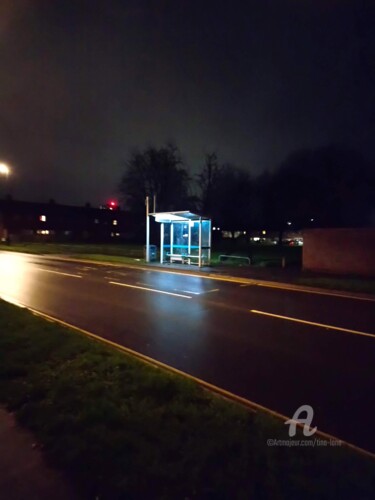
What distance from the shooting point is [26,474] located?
294 centimetres

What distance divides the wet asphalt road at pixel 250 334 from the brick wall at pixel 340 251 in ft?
20.9

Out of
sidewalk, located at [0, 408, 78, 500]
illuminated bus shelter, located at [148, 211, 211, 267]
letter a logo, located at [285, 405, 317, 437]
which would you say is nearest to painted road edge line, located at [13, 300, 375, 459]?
letter a logo, located at [285, 405, 317, 437]

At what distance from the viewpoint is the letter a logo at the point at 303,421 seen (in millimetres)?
3705

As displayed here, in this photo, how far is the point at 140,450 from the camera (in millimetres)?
3154

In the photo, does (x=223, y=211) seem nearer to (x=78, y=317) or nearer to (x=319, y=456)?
(x=78, y=317)

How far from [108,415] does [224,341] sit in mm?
3706

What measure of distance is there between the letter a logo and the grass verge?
0.16m

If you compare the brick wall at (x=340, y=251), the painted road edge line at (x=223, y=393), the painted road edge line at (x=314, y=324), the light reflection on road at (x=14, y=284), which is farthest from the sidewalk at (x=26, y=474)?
the brick wall at (x=340, y=251)

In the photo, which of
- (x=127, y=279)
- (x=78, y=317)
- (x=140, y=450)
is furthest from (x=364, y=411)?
(x=127, y=279)

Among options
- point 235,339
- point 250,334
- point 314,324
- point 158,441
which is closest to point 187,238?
point 314,324

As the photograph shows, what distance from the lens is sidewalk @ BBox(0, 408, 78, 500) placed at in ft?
8.98

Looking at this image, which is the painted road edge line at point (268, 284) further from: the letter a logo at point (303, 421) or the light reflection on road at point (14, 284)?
the letter a logo at point (303, 421)

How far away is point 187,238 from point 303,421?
1931 centimetres

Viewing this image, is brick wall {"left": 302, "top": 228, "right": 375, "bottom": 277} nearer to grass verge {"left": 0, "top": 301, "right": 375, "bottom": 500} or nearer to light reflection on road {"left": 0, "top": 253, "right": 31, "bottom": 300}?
light reflection on road {"left": 0, "top": 253, "right": 31, "bottom": 300}
